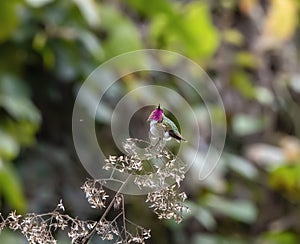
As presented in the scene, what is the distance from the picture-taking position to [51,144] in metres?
1.45

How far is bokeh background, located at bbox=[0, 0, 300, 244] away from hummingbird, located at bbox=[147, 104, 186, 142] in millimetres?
479

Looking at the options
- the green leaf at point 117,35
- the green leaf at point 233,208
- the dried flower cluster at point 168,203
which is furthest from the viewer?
the green leaf at point 233,208

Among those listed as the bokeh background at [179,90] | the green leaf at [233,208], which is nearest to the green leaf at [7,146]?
the bokeh background at [179,90]

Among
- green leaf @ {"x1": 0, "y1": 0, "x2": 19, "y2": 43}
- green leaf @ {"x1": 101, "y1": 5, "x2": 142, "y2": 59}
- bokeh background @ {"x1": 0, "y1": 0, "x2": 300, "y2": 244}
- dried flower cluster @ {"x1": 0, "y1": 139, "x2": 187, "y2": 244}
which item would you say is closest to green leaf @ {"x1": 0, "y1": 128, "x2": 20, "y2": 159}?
bokeh background @ {"x1": 0, "y1": 0, "x2": 300, "y2": 244}

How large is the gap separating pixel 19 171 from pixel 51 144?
0.12m

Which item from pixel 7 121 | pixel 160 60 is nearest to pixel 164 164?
pixel 7 121

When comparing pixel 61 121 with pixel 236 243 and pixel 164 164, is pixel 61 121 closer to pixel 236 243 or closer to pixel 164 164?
pixel 236 243

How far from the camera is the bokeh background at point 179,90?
1.30 metres

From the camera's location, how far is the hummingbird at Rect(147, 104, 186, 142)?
33 cm

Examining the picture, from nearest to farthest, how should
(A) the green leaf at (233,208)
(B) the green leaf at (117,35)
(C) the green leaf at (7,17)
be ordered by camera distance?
(C) the green leaf at (7,17)
(B) the green leaf at (117,35)
(A) the green leaf at (233,208)

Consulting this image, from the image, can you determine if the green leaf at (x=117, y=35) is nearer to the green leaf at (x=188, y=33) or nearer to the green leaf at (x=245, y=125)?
the green leaf at (x=188, y=33)

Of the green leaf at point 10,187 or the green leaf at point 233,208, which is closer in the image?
the green leaf at point 10,187

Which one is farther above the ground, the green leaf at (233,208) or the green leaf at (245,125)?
the green leaf at (245,125)

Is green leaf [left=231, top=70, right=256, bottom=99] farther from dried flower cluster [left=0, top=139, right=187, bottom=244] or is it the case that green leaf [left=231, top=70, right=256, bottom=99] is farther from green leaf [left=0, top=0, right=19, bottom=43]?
dried flower cluster [left=0, top=139, right=187, bottom=244]
